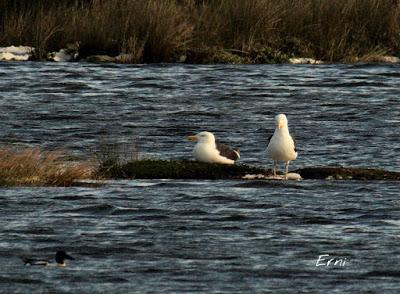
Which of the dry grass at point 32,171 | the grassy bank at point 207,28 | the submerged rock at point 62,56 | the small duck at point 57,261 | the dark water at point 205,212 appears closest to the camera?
the dark water at point 205,212

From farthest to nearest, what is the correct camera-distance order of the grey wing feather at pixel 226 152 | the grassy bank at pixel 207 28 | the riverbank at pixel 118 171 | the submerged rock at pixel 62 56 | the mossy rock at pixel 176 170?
the submerged rock at pixel 62 56 < the grassy bank at pixel 207 28 < the mossy rock at pixel 176 170 < the grey wing feather at pixel 226 152 < the riverbank at pixel 118 171

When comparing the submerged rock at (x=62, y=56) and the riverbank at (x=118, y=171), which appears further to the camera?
the submerged rock at (x=62, y=56)

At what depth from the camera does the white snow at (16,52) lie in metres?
43.0

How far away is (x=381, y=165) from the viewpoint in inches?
1022

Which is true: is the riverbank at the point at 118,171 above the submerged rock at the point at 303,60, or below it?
above

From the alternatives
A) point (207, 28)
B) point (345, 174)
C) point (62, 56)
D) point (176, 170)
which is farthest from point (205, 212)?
point (62, 56)

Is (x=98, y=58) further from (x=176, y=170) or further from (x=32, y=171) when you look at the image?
(x=32, y=171)

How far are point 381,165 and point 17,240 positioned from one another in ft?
34.2

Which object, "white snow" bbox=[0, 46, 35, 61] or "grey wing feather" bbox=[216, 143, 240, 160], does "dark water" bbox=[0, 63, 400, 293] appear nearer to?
"grey wing feather" bbox=[216, 143, 240, 160]

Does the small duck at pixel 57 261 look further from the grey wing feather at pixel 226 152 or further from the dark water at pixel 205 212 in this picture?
the grey wing feather at pixel 226 152

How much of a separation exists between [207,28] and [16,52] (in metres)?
5.61

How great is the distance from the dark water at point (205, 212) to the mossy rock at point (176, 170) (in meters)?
0.18

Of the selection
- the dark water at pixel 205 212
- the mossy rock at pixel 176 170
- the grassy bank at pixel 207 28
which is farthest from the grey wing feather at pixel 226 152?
the grassy bank at pixel 207 28

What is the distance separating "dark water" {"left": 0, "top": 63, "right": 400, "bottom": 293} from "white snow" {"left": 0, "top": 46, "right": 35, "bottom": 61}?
440cm
